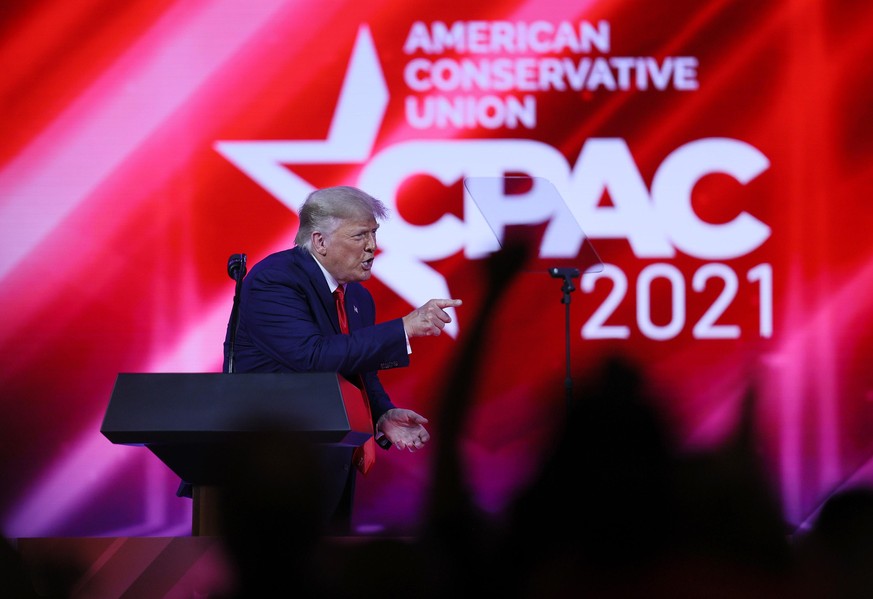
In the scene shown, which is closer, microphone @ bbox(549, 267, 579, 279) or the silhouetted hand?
the silhouetted hand

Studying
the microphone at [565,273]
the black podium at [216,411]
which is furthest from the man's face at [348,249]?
the microphone at [565,273]

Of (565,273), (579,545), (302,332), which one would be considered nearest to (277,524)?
Answer: (579,545)

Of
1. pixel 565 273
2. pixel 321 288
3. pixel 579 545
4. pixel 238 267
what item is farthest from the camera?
pixel 565 273

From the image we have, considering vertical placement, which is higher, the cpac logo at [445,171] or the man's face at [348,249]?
the cpac logo at [445,171]

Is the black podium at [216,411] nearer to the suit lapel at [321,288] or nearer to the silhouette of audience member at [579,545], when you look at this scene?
the silhouette of audience member at [579,545]

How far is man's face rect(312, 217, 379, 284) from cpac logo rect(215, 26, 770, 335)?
1465 millimetres

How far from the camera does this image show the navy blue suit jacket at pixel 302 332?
1962mm

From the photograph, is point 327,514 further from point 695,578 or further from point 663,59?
point 663,59

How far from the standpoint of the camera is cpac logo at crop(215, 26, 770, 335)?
3758 millimetres

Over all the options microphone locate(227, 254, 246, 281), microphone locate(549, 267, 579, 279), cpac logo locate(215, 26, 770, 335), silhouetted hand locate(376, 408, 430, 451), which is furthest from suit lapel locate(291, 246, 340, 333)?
cpac logo locate(215, 26, 770, 335)

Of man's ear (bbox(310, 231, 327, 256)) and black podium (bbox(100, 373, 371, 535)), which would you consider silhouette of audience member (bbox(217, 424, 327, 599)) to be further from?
man's ear (bbox(310, 231, 327, 256))

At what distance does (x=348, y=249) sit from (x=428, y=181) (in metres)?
1.57

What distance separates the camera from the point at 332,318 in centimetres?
221

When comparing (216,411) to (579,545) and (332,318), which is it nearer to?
(579,545)
